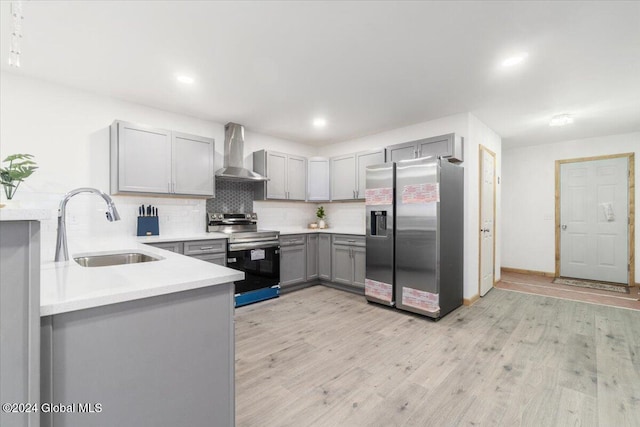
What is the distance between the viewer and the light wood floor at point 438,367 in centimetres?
176

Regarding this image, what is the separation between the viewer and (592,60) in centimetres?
Result: 248

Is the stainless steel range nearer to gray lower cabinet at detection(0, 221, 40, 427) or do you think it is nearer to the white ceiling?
the white ceiling

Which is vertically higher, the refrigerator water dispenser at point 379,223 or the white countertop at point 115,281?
the refrigerator water dispenser at point 379,223

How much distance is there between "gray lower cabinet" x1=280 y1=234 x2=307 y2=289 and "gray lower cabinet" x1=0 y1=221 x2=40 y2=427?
3.44 metres

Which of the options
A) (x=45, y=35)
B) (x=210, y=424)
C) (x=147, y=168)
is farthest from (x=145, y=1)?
(x=210, y=424)

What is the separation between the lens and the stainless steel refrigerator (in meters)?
3.23

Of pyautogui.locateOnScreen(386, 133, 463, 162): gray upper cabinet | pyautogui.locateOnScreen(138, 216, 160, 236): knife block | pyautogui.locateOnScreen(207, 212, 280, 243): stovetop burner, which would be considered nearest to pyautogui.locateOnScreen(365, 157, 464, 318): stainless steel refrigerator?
pyautogui.locateOnScreen(386, 133, 463, 162): gray upper cabinet

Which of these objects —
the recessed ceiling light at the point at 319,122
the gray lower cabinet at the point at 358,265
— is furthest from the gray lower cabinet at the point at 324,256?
the recessed ceiling light at the point at 319,122

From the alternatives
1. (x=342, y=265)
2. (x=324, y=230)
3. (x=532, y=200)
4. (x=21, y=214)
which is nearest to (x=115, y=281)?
(x=21, y=214)

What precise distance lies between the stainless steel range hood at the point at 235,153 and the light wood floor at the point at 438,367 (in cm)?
182

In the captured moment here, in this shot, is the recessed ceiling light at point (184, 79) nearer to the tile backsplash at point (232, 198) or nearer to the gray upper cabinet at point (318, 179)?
the tile backsplash at point (232, 198)

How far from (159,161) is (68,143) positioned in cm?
86

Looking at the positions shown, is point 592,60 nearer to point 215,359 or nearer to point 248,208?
point 215,359

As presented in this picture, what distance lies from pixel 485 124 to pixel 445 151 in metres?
1.11
